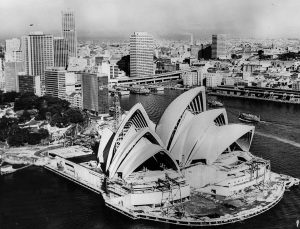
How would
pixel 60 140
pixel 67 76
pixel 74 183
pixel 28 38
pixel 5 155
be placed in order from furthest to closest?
pixel 28 38
pixel 67 76
pixel 60 140
pixel 5 155
pixel 74 183

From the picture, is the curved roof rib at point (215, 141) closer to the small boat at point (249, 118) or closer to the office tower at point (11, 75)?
the small boat at point (249, 118)

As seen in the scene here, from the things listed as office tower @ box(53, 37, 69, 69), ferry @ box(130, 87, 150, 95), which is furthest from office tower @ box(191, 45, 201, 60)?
ferry @ box(130, 87, 150, 95)

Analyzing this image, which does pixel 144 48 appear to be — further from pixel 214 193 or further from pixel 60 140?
pixel 214 193

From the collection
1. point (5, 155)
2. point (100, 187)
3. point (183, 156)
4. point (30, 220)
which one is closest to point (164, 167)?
point (183, 156)

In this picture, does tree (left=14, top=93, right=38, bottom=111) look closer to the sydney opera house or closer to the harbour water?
the harbour water

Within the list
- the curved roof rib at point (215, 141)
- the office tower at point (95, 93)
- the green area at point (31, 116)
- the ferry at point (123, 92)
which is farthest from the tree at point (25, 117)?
→ the curved roof rib at point (215, 141)

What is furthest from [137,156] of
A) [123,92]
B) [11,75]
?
[11,75]
